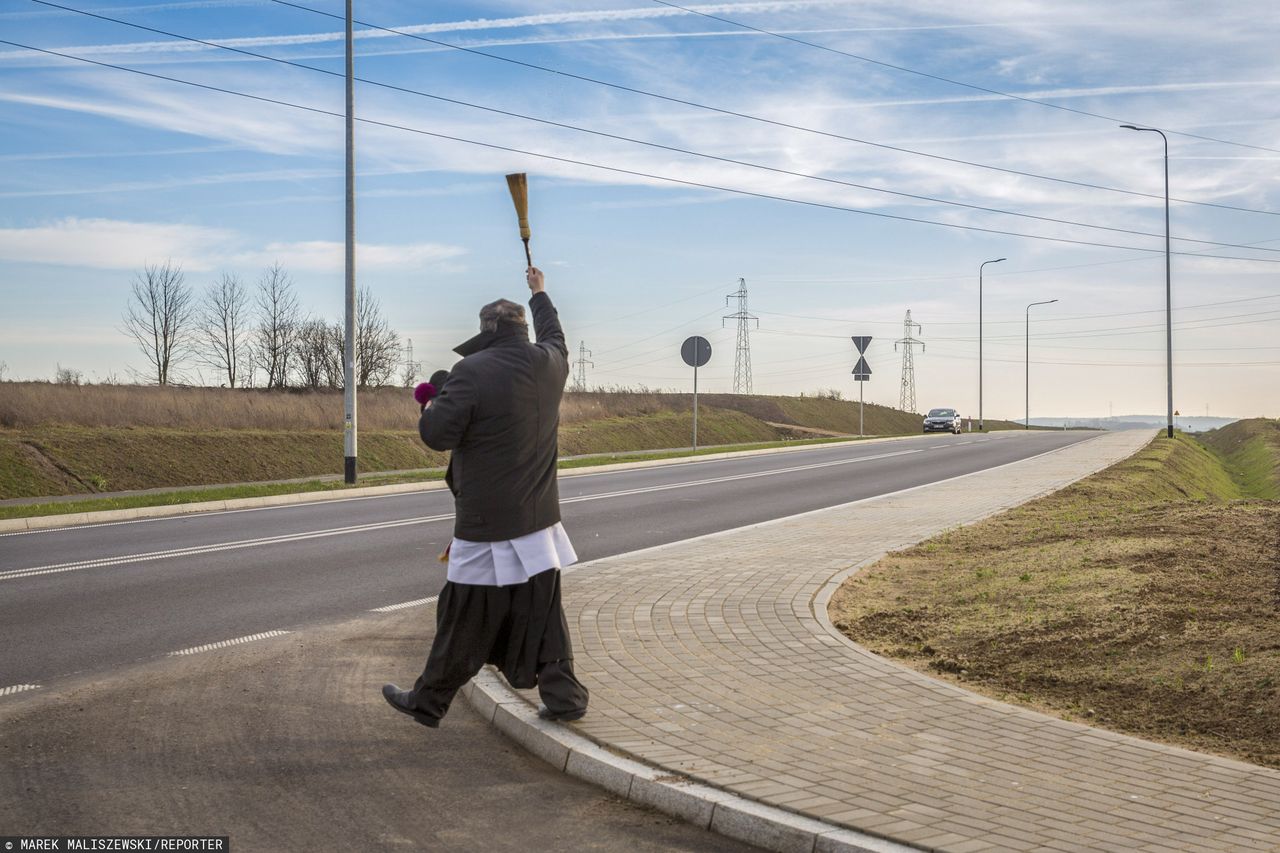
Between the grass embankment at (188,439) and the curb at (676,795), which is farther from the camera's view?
the grass embankment at (188,439)

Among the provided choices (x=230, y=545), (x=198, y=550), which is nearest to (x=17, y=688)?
(x=198, y=550)

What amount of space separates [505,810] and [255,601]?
5273 mm

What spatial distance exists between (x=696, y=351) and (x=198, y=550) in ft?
67.1

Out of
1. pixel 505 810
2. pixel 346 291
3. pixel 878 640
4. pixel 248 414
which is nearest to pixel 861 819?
pixel 505 810

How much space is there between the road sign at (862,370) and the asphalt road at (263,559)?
16036 millimetres

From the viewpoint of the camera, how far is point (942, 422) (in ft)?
182

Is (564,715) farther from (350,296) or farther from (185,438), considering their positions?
(185,438)

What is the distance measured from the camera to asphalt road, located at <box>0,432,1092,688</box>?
7.75 metres

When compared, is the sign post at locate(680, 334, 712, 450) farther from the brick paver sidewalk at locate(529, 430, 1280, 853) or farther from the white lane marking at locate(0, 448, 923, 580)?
the brick paver sidewalk at locate(529, 430, 1280, 853)

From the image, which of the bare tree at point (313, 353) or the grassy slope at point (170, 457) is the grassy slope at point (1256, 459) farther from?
the bare tree at point (313, 353)

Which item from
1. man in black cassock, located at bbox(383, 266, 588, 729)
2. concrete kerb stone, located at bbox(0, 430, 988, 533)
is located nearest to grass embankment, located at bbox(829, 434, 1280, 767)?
man in black cassock, located at bbox(383, 266, 588, 729)

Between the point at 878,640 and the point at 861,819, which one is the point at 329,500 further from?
the point at 861,819

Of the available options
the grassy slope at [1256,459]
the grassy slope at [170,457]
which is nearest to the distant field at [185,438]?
the grassy slope at [170,457]

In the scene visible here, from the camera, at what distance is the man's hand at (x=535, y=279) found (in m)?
5.70
